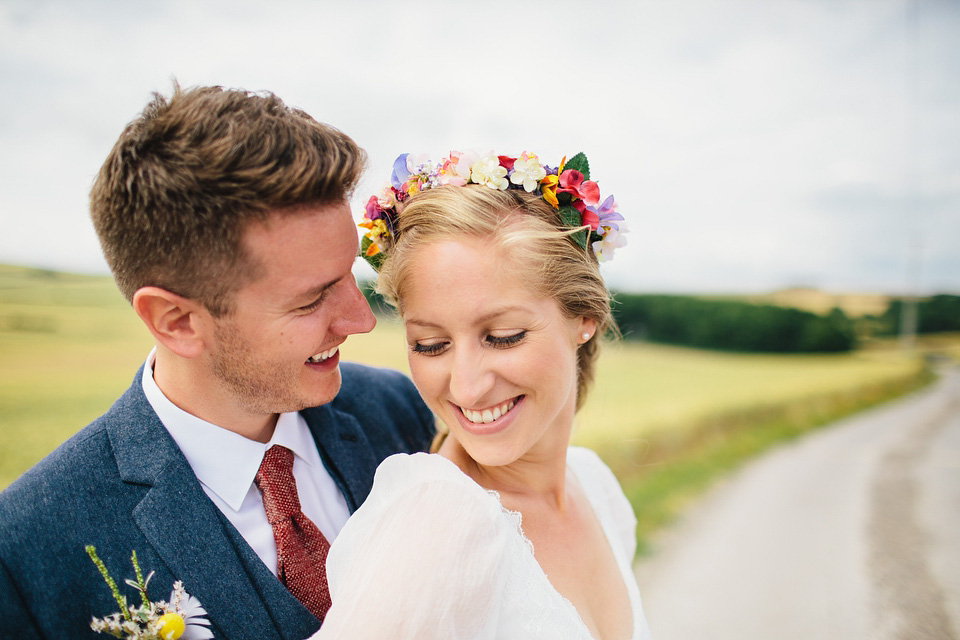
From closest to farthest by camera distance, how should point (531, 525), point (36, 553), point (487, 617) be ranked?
point (487, 617) < point (36, 553) < point (531, 525)

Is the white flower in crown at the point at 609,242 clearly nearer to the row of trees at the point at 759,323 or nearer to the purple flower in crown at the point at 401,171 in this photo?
the purple flower in crown at the point at 401,171

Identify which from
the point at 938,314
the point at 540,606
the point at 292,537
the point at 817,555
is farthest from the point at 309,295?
the point at 938,314

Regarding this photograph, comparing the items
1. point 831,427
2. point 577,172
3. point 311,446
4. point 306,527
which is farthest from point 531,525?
point 831,427

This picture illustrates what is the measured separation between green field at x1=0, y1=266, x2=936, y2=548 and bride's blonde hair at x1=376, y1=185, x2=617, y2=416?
4.05 ft

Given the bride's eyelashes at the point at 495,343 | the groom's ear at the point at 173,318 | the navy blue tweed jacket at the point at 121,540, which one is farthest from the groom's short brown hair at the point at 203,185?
the bride's eyelashes at the point at 495,343

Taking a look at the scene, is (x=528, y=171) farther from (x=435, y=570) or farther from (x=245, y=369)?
(x=435, y=570)

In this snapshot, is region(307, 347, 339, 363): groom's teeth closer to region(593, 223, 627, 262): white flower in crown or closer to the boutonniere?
the boutonniere

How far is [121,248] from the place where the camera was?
7.95 ft

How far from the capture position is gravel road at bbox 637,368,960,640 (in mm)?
5770

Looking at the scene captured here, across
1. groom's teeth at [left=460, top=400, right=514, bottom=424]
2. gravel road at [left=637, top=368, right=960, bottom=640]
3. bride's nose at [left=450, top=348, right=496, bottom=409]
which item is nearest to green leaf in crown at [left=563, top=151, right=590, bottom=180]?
bride's nose at [left=450, top=348, right=496, bottom=409]

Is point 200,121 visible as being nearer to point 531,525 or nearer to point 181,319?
point 181,319

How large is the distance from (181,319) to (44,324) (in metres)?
6.21

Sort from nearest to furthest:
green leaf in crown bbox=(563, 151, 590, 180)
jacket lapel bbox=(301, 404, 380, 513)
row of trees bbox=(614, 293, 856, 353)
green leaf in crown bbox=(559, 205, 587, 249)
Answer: green leaf in crown bbox=(559, 205, 587, 249)
green leaf in crown bbox=(563, 151, 590, 180)
jacket lapel bbox=(301, 404, 380, 513)
row of trees bbox=(614, 293, 856, 353)

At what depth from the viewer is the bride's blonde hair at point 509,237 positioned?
2195 mm
